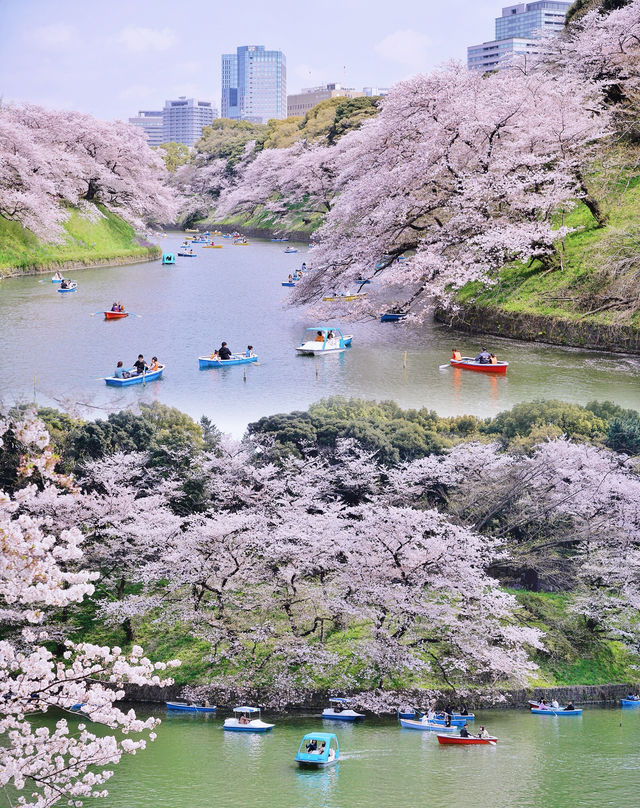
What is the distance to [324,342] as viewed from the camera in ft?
35.5

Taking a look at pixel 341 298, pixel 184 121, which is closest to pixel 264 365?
pixel 341 298

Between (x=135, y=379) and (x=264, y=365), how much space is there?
5.44 feet

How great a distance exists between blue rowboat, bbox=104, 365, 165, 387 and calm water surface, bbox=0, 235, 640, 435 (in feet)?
0.28

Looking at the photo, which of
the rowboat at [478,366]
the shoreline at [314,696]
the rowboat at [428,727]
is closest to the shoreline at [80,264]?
the shoreline at [314,696]

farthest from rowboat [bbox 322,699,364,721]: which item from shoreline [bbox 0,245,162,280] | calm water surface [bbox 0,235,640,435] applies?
shoreline [bbox 0,245,162,280]

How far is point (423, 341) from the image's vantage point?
11.3 meters

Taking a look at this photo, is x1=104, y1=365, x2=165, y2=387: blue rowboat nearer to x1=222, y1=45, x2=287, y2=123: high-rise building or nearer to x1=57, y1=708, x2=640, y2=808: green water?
x1=57, y1=708, x2=640, y2=808: green water

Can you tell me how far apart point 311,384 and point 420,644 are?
20.1ft

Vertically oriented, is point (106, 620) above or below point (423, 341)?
below

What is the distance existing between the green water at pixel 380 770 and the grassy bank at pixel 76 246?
9211 mm

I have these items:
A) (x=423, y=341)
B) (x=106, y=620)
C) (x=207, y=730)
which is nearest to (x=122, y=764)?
(x=207, y=730)

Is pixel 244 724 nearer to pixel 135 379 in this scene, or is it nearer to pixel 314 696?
pixel 314 696

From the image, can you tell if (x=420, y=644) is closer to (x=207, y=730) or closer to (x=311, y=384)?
(x=207, y=730)

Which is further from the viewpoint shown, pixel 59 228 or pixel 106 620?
pixel 59 228
